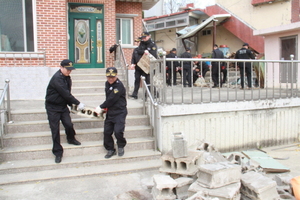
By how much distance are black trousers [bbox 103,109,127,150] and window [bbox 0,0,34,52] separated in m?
4.72

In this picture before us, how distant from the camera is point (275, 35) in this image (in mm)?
11180

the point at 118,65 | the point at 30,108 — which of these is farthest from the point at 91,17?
the point at 30,108

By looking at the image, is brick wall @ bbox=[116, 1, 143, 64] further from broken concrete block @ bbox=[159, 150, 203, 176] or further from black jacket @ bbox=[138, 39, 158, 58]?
broken concrete block @ bbox=[159, 150, 203, 176]

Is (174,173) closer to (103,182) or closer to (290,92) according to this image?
(103,182)

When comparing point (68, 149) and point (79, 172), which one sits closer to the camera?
point (79, 172)

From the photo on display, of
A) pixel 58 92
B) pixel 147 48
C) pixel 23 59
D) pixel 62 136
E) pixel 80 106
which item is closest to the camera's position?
pixel 58 92

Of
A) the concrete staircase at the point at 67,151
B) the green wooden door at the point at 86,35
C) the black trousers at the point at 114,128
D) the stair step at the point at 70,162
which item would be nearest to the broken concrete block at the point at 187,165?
the concrete staircase at the point at 67,151

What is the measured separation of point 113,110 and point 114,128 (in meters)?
0.33

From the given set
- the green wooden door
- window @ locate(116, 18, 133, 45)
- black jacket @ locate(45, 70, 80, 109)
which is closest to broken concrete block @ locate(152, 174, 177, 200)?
black jacket @ locate(45, 70, 80, 109)

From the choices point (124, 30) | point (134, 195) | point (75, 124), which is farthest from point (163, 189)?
point (124, 30)

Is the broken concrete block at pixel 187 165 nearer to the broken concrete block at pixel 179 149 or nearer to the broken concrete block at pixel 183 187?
the broken concrete block at pixel 179 149

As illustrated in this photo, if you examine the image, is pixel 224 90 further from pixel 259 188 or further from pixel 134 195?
pixel 134 195

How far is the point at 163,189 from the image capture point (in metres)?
3.93

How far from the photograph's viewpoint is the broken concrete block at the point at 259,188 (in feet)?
12.0
